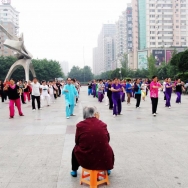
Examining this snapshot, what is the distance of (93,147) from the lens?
3611mm

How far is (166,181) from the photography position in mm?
3887

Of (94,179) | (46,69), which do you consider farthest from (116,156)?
(46,69)

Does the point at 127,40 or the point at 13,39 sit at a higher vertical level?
the point at 127,40

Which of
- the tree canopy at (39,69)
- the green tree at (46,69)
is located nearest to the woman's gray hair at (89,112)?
the tree canopy at (39,69)

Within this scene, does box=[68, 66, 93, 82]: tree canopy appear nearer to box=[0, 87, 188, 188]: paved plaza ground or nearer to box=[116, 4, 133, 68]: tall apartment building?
box=[116, 4, 133, 68]: tall apartment building

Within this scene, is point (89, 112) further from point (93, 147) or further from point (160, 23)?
point (160, 23)

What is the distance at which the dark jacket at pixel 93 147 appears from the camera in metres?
3.62

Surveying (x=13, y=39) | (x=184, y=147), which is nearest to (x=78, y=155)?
(x=184, y=147)

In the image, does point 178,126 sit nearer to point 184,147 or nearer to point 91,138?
point 184,147

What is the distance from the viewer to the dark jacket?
362cm

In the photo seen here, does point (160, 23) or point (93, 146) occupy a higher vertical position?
point (160, 23)

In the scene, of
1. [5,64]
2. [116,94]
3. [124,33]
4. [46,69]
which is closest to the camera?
[116,94]

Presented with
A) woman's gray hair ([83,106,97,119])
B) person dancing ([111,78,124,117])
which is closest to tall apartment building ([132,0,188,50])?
person dancing ([111,78,124,117])

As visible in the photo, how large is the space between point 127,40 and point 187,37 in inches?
963
